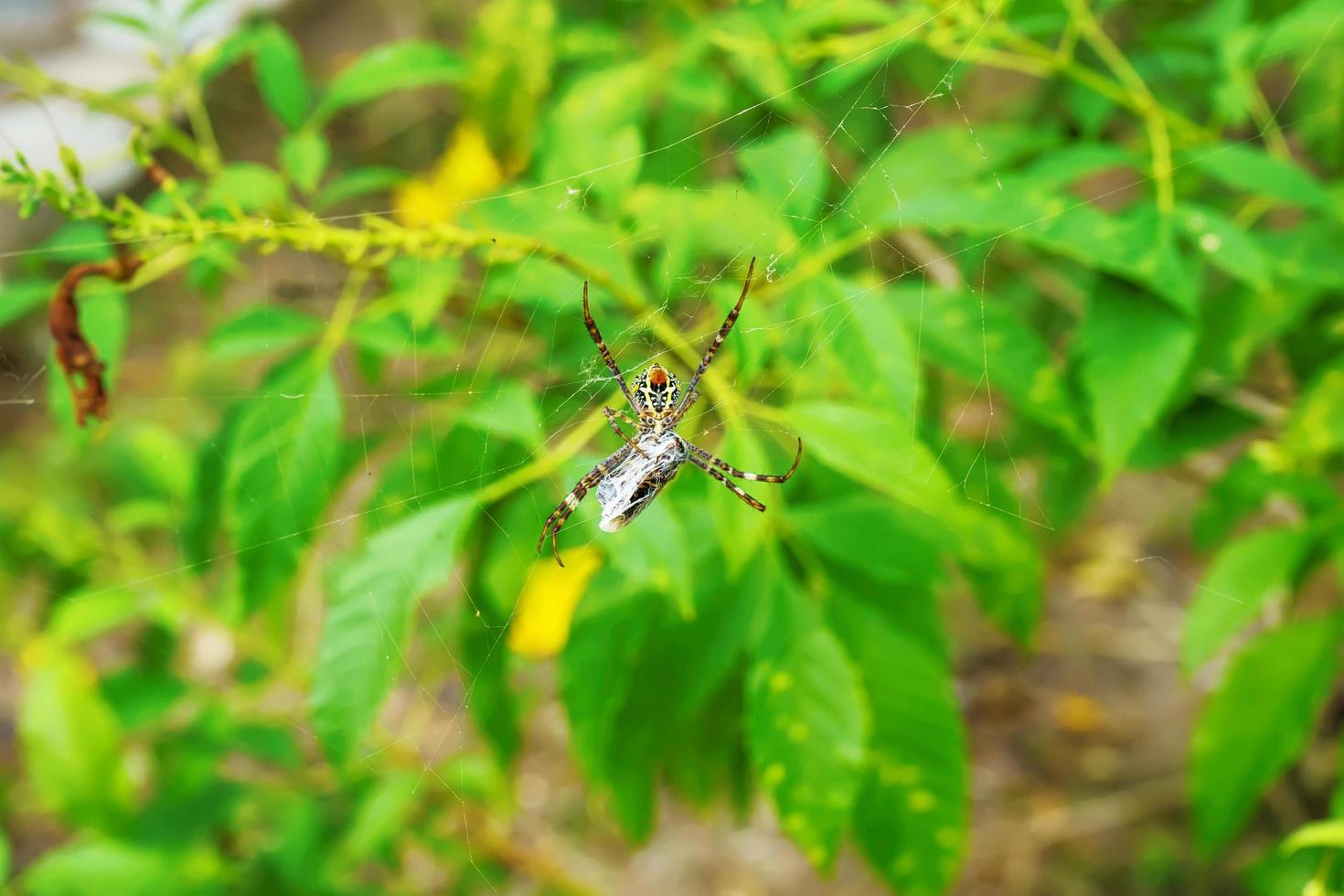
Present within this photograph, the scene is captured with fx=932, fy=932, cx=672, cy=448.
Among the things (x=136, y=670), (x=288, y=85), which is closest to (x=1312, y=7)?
(x=288, y=85)

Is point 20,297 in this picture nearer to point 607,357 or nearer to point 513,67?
point 607,357

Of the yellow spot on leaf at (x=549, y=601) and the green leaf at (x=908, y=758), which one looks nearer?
the green leaf at (x=908, y=758)

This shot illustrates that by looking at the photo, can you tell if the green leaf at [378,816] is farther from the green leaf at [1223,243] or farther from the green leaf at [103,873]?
the green leaf at [1223,243]

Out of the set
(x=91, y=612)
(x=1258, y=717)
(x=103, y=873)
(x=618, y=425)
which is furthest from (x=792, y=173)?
(x=103, y=873)

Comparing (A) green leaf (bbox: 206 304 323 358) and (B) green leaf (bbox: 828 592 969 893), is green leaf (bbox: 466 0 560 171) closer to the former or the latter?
(A) green leaf (bbox: 206 304 323 358)

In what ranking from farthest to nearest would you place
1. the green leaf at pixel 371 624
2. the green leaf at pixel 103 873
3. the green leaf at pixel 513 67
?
the green leaf at pixel 513 67 → the green leaf at pixel 103 873 → the green leaf at pixel 371 624

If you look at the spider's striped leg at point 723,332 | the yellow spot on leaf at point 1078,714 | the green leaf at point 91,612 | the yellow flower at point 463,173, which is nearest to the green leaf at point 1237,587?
the spider's striped leg at point 723,332

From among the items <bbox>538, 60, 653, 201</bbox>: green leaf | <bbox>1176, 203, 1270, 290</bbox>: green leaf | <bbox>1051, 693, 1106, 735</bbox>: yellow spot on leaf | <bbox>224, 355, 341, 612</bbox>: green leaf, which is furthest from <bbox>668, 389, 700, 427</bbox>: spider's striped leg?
<bbox>1051, 693, 1106, 735</bbox>: yellow spot on leaf

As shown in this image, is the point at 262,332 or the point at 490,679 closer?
the point at 262,332
